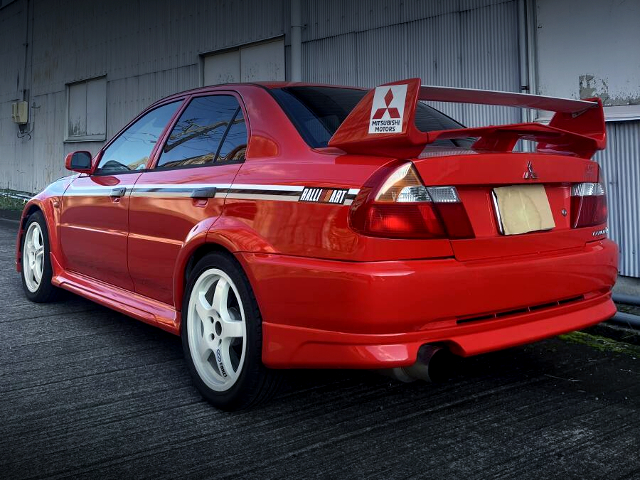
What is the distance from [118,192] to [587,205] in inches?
102

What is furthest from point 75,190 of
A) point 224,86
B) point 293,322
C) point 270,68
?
point 270,68

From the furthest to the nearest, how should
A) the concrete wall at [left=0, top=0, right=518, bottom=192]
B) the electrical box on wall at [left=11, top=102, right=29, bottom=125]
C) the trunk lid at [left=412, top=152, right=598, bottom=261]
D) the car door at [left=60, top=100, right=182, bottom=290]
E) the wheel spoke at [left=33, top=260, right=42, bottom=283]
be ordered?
the electrical box on wall at [left=11, top=102, right=29, bottom=125] → the concrete wall at [left=0, top=0, right=518, bottom=192] → the wheel spoke at [left=33, top=260, right=42, bottom=283] → the car door at [left=60, top=100, right=182, bottom=290] → the trunk lid at [left=412, top=152, right=598, bottom=261]

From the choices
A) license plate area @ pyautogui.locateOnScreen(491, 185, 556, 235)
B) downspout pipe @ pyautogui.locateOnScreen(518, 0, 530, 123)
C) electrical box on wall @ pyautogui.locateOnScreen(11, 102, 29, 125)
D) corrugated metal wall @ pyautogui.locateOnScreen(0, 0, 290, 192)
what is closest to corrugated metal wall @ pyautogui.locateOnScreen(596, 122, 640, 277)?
downspout pipe @ pyautogui.locateOnScreen(518, 0, 530, 123)

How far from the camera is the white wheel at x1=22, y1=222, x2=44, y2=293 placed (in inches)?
206

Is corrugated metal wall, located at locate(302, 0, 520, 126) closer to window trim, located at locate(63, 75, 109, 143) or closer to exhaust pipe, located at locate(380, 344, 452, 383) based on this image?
exhaust pipe, located at locate(380, 344, 452, 383)

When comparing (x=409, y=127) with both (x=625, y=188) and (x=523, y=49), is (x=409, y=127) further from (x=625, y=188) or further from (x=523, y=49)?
(x=523, y=49)

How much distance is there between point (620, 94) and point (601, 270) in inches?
110

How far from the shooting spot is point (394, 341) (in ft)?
8.10

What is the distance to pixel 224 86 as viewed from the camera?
366 cm

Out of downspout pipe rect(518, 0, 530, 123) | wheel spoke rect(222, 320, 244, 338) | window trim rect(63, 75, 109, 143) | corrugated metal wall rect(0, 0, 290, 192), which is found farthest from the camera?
window trim rect(63, 75, 109, 143)

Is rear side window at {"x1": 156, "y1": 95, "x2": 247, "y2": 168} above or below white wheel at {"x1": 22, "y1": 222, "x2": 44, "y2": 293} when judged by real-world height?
above

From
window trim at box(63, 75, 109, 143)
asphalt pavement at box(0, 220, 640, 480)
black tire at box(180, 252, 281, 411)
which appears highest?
window trim at box(63, 75, 109, 143)

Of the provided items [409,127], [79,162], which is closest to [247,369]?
[409,127]

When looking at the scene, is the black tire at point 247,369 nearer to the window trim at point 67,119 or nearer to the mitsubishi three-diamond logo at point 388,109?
the mitsubishi three-diamond logo at point 388,109
